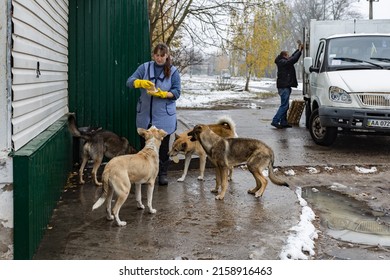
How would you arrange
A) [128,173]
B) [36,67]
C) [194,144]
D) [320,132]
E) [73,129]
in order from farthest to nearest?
[320,132] < [194,144] < [73,129] < [128,173] < [36,67]

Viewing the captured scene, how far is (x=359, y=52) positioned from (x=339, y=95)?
166cm

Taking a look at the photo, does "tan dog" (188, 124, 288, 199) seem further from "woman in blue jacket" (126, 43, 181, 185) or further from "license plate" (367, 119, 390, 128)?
"license plate" (367, 119, 390, 128)

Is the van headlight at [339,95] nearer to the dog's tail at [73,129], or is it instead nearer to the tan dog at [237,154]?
the tan dog at [237,154]

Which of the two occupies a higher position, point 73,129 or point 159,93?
point 159,93

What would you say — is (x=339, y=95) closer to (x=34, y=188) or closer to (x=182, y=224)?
(x=182, y=224)

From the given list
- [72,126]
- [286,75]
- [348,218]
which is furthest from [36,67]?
[286,75]

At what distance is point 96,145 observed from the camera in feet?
23.6

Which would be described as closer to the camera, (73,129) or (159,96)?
(159,96)

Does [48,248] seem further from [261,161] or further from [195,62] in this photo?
[195,62]

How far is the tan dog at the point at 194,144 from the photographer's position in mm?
7250

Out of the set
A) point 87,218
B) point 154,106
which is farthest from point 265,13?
point 87,218

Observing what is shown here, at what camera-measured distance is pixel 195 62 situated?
25.5 m

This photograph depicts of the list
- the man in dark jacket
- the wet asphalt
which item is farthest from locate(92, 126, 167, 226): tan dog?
the man in dark jacket

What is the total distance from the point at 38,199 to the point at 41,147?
0.48 meters
